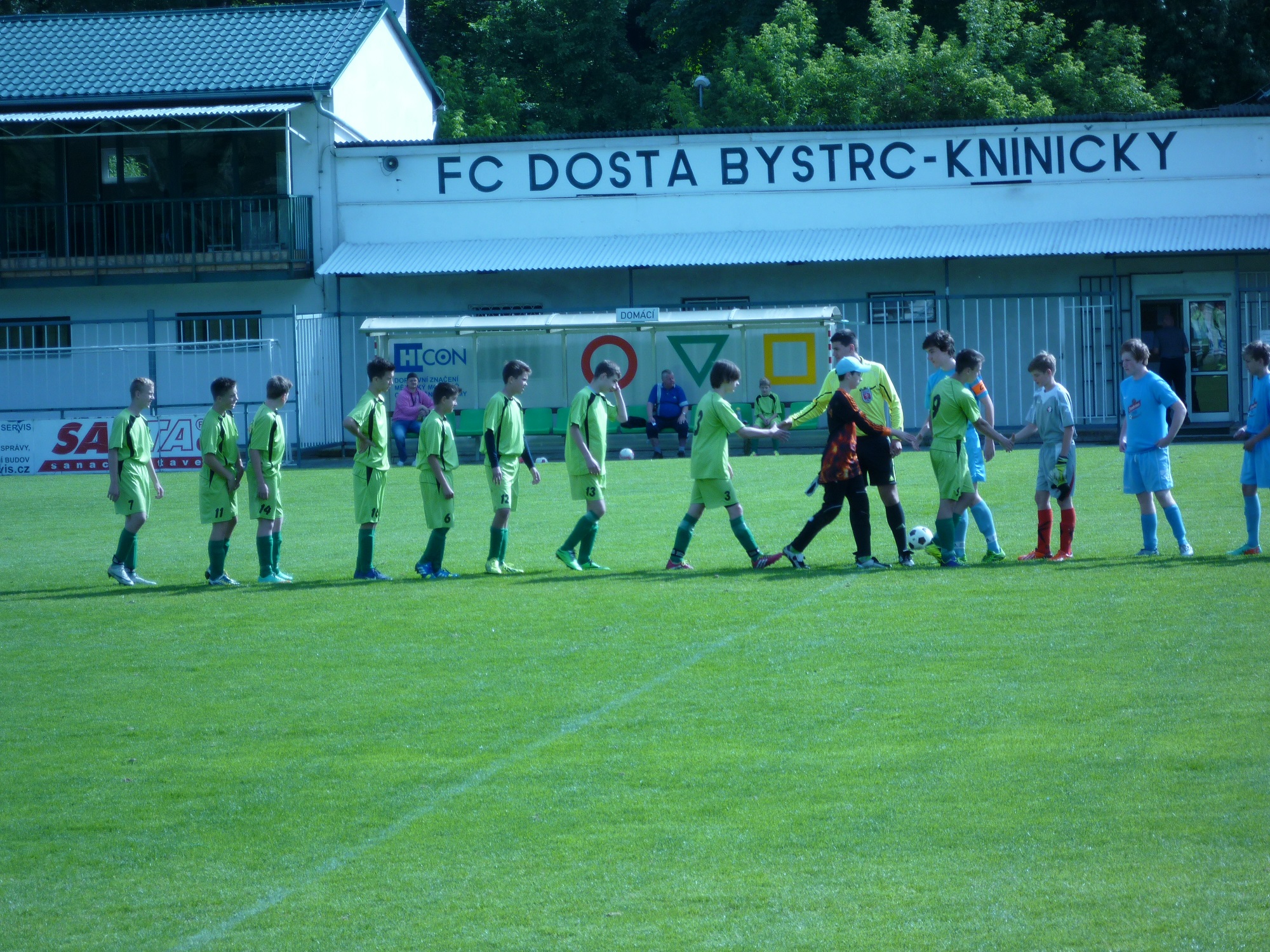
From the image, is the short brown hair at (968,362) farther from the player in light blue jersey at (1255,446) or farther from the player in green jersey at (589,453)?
the player in green jersey at (589,453)

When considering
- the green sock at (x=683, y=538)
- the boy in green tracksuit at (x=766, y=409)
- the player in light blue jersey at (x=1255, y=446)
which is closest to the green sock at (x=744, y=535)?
the green sock at (x=683, y=538)

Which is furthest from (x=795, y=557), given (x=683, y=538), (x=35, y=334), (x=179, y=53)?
(x=179, y=53)

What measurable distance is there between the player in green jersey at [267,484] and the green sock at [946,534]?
545cm

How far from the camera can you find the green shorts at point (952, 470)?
11469mm

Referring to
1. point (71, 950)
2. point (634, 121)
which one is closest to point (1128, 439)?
point (71, 950)

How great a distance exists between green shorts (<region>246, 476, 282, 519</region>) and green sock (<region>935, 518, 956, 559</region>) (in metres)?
5.48

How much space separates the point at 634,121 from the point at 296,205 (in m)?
16.6

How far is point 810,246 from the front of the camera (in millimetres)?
30562

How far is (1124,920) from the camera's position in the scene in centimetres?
460

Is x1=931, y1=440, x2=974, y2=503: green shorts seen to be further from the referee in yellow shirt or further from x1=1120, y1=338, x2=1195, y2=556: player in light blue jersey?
x1=1120, y1=338, x2=1195, y2=556: player in light blue jersey

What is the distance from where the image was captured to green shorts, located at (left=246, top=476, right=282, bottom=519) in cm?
1238

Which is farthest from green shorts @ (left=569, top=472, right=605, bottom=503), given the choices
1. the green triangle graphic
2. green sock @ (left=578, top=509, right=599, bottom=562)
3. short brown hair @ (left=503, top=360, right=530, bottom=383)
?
the green triangle graphic

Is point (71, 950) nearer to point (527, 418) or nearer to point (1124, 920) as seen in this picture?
point (1124, 920)

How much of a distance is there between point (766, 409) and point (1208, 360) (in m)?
9.48
